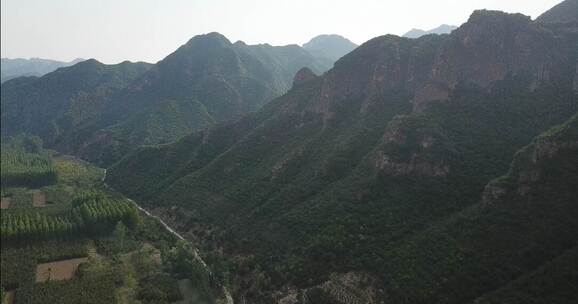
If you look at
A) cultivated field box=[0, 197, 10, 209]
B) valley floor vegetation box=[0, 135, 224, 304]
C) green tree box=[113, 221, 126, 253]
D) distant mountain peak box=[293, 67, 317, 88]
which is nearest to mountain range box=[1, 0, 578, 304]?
valley floor vegetation box=[0, 135, 224, 304]

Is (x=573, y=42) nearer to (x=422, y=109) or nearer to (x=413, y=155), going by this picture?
(x=422, y=109)

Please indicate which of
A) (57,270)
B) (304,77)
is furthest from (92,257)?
(304,77)

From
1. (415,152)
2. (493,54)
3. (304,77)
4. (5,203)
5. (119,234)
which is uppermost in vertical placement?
(493,54)

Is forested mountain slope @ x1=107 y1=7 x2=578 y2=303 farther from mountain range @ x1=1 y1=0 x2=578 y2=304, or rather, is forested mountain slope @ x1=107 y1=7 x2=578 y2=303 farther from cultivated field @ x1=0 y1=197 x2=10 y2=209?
cultivated field @ x1=0 y1=197 x2=10 y2=209

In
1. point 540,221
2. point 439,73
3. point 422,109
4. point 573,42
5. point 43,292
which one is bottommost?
point 43,292

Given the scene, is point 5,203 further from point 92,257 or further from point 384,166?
point 384,166

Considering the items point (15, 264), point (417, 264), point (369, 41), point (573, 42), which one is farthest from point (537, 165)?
point (15, 264)
